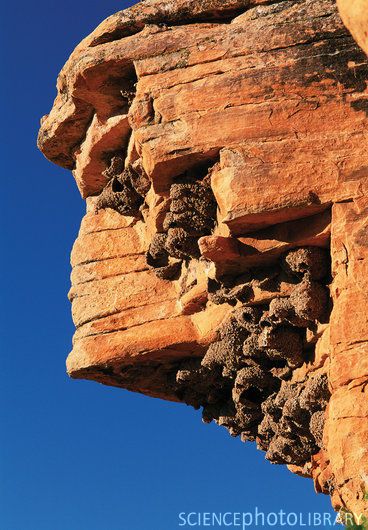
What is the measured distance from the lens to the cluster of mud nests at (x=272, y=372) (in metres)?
15.9

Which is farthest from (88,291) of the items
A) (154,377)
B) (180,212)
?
(180,212)

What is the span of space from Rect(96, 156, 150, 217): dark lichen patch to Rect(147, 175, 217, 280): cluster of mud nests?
1089 mm

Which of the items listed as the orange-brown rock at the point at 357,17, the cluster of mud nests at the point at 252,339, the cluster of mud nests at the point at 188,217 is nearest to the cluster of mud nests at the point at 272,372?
the cluster of mud nests at the point at 252,339

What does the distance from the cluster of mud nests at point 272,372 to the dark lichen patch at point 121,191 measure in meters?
2.60

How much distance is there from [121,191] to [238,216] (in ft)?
13.1

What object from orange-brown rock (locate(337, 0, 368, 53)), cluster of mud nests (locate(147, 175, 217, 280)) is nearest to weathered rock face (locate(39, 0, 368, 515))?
cluster of mud nests (locate(147, 175, 217, 280))

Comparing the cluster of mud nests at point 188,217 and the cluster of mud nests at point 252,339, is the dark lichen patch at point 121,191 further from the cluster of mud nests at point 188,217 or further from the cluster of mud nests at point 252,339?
the cluster of mud nests at point 188,217

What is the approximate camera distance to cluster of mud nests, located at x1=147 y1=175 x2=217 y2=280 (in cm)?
1672

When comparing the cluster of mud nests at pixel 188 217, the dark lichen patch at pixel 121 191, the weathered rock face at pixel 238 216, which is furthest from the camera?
the dark lichen patch at pixel 121 191

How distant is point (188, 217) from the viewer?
55.8 ft

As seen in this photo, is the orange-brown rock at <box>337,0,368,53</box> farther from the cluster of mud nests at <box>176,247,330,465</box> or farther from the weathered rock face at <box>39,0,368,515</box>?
the cluster of mud nests at <box>176,247,330,465</box>

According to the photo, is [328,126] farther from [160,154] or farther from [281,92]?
[160,154]

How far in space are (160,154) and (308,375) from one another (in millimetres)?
3617

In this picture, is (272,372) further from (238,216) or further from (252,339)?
(238,216)
